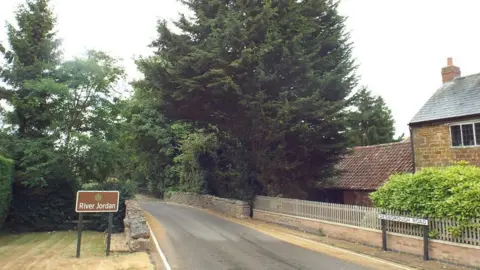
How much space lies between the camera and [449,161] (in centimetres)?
1714

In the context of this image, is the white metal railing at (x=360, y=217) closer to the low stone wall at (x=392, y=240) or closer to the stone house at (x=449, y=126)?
the low stone wall at (x=392, y=240)

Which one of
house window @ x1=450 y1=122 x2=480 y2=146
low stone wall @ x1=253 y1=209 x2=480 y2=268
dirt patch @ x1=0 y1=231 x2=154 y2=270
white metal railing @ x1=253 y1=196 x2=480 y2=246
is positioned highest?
house window @ x1=450 y1=122 x2=480 y2=146

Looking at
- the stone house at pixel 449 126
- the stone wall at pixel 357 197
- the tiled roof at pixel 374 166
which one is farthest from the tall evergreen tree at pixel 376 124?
the stone house at pixel 449 126

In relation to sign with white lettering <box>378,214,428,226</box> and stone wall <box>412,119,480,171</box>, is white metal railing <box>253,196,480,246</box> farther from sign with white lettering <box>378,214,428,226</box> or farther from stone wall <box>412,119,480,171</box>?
stone wall <box>412,119,480,171</box>

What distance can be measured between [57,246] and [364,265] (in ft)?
38.4

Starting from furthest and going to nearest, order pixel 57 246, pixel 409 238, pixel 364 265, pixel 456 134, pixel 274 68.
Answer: pixel 274 68 < pixel 456 134 < pixel 57 246 < pixel 409 238 < pixel 364 265

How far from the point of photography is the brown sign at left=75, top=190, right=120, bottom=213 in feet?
37.8

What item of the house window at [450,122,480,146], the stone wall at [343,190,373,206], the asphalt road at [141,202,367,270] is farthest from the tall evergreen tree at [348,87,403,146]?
the asphalt road at [141,202,367,270]

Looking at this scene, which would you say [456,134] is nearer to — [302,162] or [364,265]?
[302,162]

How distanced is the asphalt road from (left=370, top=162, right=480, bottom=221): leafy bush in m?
3.22

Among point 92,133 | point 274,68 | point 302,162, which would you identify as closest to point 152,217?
point 92,133

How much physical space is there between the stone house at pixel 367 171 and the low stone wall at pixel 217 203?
625cm

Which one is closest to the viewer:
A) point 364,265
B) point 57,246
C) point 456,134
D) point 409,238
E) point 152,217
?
point 364,265

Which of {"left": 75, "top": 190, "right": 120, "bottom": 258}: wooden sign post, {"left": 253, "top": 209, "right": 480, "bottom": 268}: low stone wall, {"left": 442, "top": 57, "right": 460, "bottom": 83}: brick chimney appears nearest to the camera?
{"left": 253, "top": 209, "right": 480, "bottom": 268}: low stone wall
